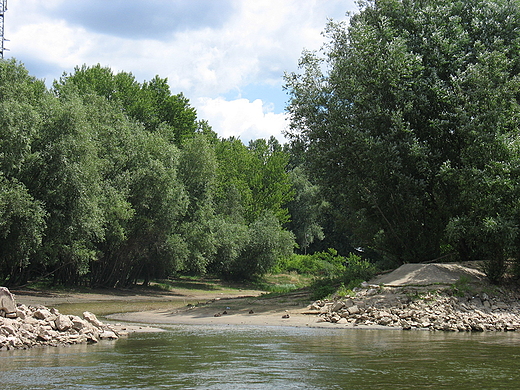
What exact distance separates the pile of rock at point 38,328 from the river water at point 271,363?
65cm

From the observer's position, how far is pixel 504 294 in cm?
2484

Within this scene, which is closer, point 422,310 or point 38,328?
point 38,328

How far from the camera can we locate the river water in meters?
10.5

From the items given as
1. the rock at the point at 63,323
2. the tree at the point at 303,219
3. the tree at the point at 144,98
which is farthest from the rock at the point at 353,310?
the tree at the point at 303,219

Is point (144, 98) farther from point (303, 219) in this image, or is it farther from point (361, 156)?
point (303, 219)

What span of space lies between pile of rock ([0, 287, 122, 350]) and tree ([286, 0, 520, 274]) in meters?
16.6

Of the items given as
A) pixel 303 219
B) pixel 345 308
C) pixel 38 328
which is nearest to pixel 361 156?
pixel 345 308

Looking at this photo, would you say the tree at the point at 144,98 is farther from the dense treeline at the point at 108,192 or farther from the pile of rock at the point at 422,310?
the pile of rock at the point at 422,310

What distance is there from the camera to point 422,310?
2273cm

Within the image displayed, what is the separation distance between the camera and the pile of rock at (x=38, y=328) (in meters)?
14.7

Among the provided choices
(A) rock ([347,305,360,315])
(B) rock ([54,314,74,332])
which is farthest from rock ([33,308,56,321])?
(A) rock ([347,305,360,315])

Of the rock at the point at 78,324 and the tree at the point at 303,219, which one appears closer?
the rock at the point at 78,324

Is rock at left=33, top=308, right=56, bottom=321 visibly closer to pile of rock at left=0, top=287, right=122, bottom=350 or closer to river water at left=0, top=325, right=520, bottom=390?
pile of rock at left=0, top=287, right=122, bottom=350

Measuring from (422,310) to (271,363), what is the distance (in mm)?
11657
